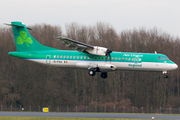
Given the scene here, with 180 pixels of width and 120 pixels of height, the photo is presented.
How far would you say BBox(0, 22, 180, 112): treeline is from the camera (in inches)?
2442

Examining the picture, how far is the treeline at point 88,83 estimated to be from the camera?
62.0 meters

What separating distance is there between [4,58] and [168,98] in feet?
117

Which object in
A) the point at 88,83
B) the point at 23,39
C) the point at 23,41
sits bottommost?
the point at 88,83

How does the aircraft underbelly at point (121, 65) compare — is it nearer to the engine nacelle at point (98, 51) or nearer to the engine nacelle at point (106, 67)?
the engine nacelle at point (106, 67)

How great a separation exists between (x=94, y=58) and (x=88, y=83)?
26230 millimetres

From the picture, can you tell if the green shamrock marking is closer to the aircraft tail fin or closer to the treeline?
the aircraft tail fin

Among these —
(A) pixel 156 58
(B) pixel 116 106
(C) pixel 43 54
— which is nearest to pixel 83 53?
(C) pixel 43 54

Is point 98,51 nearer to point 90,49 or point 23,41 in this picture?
point 90,49

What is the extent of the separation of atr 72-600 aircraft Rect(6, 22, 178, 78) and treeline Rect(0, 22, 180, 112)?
2226cm

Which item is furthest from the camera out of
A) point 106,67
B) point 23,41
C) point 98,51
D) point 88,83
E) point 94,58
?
point 88,83

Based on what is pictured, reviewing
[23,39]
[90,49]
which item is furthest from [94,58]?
[23,39]

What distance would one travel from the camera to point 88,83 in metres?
64.2

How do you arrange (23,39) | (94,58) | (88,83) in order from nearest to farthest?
(94,58) < (23,39) < (88,83)

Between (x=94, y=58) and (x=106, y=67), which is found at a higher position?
(x=94, y=58)
